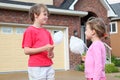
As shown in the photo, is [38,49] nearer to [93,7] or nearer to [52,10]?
[52,10]

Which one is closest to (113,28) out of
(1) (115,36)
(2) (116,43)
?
(1) (115,36)

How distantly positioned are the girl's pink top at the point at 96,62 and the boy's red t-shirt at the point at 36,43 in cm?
60

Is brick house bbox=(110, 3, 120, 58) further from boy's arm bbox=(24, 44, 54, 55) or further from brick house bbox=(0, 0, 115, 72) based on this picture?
boy's arm bbox=(24, 44, 54, 55)

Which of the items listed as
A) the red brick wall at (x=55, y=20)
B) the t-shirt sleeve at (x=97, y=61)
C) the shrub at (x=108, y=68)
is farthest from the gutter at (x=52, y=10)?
the t-shirt sleeve at (x=97, y=61)

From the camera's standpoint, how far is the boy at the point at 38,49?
4.63 meters

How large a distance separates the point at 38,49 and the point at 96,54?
85cm

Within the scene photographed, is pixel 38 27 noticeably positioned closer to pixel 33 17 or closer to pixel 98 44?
pixel 33 17

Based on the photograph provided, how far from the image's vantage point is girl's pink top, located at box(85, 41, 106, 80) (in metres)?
4.50

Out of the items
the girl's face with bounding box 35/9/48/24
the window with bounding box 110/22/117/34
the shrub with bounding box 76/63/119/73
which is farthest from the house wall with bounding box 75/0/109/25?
the girl's face with bounding box 35/9/48/24

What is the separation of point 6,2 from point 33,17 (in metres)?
10.8

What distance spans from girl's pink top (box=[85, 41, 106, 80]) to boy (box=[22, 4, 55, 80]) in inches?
22.3

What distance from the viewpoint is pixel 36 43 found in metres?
4.71

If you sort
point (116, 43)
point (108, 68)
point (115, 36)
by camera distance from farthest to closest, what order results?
point (115, 36) → point (116, 43) → point (108, 68)

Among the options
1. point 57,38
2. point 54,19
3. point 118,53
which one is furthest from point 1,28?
point 118,53
